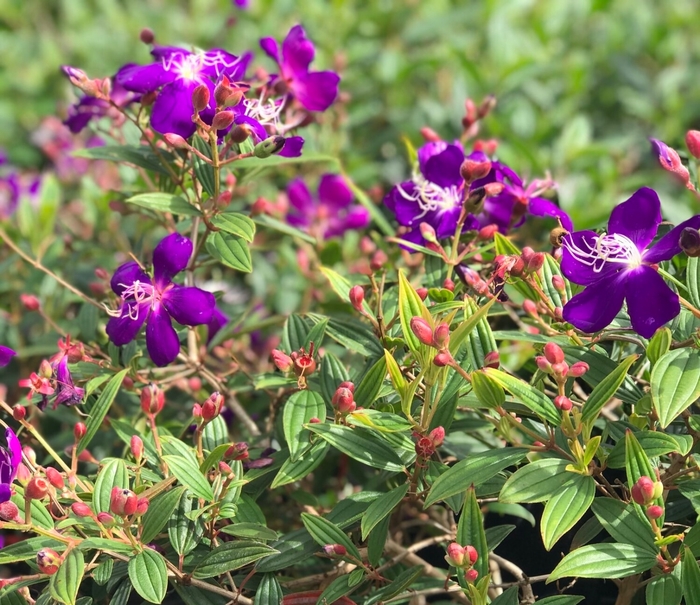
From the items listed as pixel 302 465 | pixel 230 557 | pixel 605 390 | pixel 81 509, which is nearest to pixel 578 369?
pixel 605 390

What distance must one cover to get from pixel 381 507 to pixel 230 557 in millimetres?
192

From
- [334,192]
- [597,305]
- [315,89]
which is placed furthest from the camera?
[334,192]

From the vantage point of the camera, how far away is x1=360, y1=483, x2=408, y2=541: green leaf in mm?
1019

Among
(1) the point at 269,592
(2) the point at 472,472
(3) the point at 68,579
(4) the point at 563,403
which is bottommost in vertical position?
(1) the point at 269,592

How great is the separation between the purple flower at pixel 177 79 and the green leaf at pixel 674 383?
2.15 ft

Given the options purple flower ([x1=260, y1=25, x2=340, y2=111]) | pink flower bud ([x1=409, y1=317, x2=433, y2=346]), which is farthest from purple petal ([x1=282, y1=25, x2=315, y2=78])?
pink flower bud ([x1=409, y1=317, x2=433, y2=346])

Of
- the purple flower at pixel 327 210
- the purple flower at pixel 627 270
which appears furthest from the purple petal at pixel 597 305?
the purple flower at pixel 327 210

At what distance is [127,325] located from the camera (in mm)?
1230

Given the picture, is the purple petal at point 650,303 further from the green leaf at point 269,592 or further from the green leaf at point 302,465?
the green leaf at point 269,592

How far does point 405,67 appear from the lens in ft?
8.70

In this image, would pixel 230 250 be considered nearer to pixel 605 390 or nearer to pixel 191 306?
pixel 191 306

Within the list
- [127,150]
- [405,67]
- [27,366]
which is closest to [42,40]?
[405,67]

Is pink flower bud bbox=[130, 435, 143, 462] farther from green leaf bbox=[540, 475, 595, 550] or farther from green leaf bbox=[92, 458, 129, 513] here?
green leaf bbox=[540, 475, 595, 550]

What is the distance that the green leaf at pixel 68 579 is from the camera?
94 centimetres
